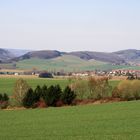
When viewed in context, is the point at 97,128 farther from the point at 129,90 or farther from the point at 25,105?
the point at 129,90

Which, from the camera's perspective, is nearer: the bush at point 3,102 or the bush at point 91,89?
the bush at point 3,102

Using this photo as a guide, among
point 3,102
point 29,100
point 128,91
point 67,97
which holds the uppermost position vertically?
point 128,91

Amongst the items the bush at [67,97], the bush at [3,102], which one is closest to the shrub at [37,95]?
the bush at [67,97]

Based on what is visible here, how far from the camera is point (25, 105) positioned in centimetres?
7006

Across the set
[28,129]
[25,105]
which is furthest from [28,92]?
[28,129]

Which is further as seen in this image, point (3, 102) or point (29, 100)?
point (3, 102)

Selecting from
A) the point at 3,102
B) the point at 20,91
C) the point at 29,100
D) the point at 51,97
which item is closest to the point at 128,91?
the point at 51,97

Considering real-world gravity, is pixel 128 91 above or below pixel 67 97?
above

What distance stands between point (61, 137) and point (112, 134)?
3.64m

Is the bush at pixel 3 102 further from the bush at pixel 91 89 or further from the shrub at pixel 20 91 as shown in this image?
the bush at pixel 91 89

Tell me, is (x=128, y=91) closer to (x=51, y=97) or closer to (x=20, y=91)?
(x=51, y=97)

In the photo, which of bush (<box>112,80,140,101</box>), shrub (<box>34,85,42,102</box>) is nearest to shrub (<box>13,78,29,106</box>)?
shrub (<box>34,85,42,102</box>)

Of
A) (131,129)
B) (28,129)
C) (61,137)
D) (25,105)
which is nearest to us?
(61,137)

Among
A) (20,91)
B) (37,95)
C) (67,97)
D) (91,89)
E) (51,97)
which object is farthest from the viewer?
(91,89)
